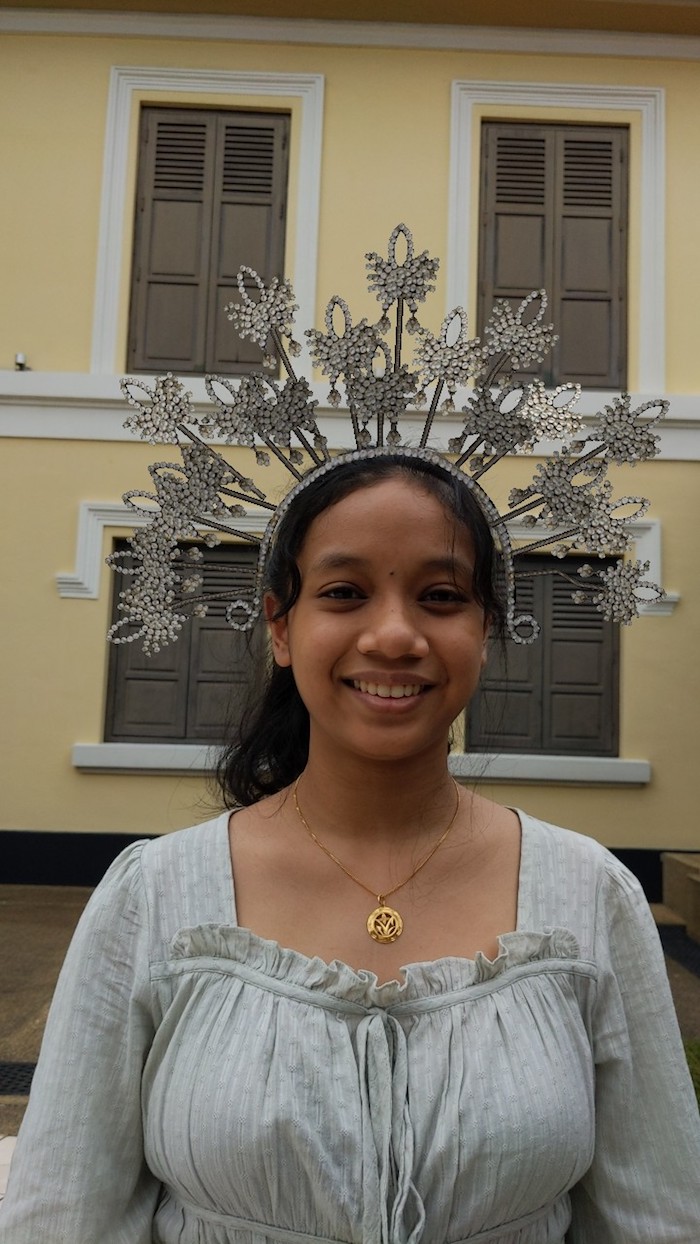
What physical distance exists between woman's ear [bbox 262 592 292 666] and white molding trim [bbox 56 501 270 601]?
6.05 metres

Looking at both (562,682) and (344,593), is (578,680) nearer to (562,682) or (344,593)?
(562,682)

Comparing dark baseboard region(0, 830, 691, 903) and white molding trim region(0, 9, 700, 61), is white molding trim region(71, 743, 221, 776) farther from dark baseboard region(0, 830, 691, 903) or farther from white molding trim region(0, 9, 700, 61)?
white molding trim region(0, 9, 700, 61)

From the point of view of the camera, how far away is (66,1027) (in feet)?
4.16

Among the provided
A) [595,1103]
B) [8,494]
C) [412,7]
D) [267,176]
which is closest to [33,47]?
[267,176]

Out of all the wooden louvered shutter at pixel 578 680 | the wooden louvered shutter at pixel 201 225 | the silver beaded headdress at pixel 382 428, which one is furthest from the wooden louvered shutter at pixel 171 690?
the silver beaded headdress at pixel 382 428

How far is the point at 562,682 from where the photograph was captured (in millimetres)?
7750

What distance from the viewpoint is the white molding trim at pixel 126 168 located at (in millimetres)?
7707

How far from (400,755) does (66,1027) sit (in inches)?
19.7

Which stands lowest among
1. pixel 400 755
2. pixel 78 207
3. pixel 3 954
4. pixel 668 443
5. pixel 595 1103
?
pixel 3 954

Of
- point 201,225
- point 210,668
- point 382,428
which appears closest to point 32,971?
point 210,668

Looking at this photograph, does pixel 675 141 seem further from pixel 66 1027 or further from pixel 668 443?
pixel 66 1027

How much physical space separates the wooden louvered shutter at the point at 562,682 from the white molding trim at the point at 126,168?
2.70m

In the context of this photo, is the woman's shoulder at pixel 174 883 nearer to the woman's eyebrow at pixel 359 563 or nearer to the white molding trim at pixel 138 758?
the woman's eyebrow at pixel 359 563

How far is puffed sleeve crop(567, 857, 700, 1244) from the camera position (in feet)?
4.32
